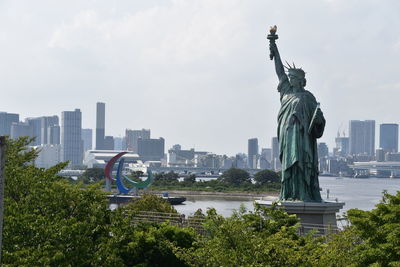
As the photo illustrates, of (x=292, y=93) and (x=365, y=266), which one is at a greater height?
(x=292, y=93)

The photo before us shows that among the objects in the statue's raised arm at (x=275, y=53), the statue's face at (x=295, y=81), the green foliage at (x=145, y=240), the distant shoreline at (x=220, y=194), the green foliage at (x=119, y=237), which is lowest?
the distant shoreline at (x=220, y=194)

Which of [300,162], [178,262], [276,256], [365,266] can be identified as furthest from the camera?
[300,162]

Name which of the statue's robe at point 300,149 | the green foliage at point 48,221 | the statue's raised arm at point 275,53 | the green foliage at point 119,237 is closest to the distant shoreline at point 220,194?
the statue's raised arm at point 275,53

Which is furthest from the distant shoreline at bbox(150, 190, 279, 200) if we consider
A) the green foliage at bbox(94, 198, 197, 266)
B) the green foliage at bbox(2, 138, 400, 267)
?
the green foliage at bbox(2, 138, 400, 267)

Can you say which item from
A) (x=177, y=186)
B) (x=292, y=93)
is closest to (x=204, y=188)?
(x=177, y=186)

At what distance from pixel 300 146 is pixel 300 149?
0.31 ft

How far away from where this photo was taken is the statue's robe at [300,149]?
24.1m

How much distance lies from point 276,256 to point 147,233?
20.4 feet

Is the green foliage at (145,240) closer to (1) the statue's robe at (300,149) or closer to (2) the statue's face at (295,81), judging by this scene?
(1) the statue's robe at (300,149)

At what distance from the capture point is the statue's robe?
79.2 feet

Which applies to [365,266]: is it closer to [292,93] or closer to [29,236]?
[29,236]

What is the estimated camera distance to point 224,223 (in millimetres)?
14938

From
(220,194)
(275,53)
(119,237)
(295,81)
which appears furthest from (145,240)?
(220,194)

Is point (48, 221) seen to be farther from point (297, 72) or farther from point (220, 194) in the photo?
point (220, 194)
